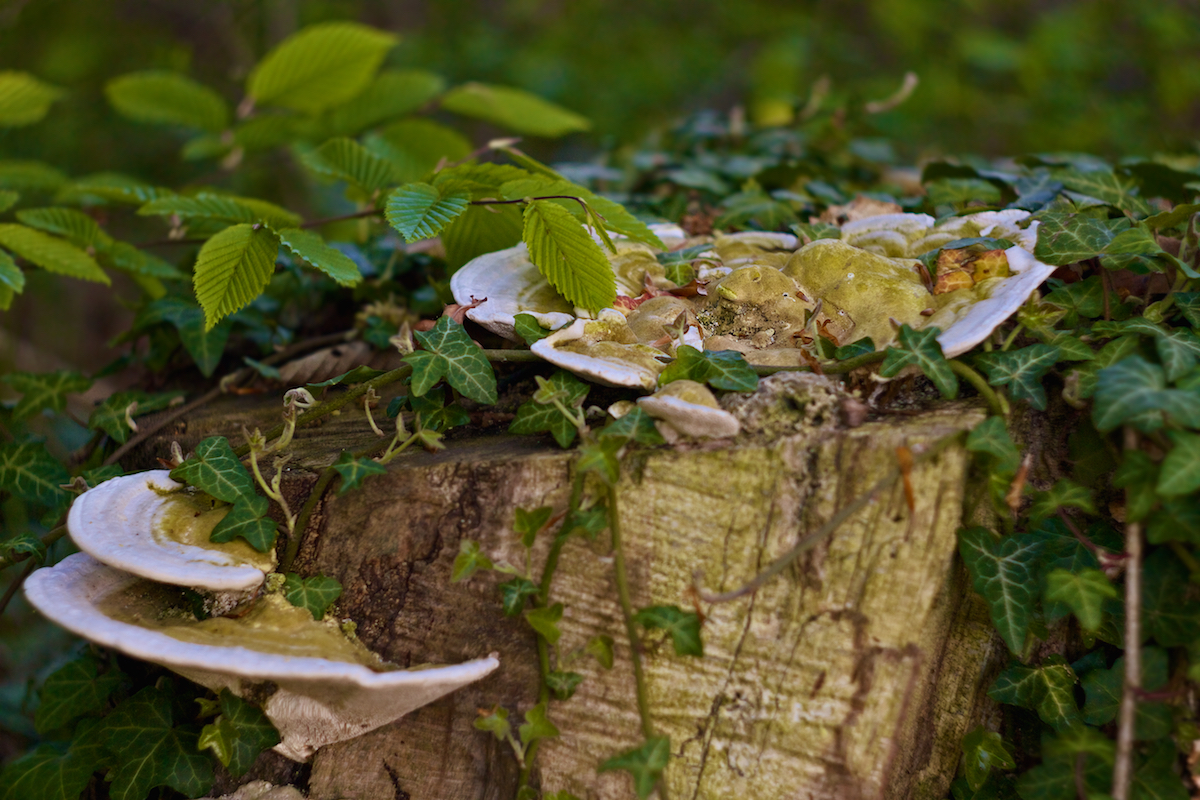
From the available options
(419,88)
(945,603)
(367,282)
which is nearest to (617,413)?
(945,603)

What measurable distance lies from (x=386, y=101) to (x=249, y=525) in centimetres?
266

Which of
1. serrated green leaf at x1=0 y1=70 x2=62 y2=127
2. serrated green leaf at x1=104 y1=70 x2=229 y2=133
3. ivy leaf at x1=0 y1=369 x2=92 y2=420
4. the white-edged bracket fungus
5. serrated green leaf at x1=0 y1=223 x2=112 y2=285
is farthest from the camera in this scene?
serrated green leaf at x1=104 y1=70 x2=229 y2=133

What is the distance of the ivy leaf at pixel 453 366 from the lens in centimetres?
168

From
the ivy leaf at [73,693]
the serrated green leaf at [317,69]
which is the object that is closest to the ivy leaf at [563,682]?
the ivy leaf at [73,693]

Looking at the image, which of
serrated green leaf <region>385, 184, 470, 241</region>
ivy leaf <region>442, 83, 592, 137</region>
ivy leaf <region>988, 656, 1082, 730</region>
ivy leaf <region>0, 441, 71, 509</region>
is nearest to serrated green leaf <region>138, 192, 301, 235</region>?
serrated green leaf <region>385, 184, 470, 241</region>

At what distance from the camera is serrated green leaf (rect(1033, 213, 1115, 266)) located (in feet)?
5.52

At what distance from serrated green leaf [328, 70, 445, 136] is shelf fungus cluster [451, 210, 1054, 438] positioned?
76.1 inches

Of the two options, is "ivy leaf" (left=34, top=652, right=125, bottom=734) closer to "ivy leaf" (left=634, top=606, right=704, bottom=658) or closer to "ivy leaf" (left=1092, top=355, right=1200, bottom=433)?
"ivy leaf" (left=634, top=606, right=704, bottom=658)

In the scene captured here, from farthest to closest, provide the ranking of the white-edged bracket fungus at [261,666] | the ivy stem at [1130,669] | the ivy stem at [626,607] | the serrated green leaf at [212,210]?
the serrated green leaf at [212,210] < the ivy stem at [626,607] < the ivy stem at [1130,669] < the white-edged bracket fungus at [261,666]

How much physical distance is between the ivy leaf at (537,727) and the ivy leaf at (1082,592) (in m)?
1.03

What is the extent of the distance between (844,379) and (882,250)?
0.53m

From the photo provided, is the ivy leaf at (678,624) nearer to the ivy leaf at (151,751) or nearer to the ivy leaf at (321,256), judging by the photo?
the ivy leaf at (321,256)

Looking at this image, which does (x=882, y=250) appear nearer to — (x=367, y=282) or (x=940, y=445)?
(x=940, y=445)

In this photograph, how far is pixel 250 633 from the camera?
4.83ft
